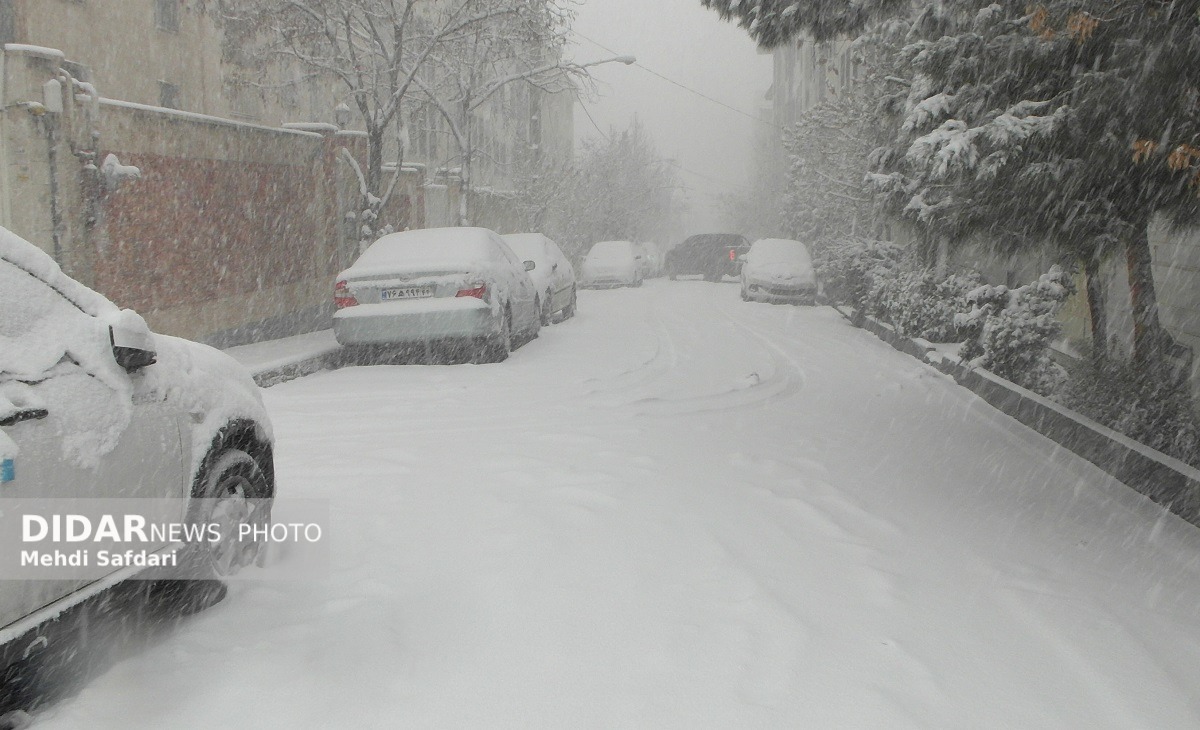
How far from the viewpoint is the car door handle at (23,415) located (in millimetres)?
2846

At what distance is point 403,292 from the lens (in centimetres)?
1109

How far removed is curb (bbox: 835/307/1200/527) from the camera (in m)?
5.99

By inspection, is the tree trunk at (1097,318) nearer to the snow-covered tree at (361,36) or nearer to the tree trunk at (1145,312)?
the tree trunk at (1145,312)

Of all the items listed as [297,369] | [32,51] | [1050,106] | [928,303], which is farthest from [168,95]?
[1050,106]

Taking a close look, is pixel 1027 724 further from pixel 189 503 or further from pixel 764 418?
pixel 764 418

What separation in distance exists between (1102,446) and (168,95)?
22.2m

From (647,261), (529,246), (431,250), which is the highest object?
(431,250)

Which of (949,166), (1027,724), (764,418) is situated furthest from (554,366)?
(1027,724)

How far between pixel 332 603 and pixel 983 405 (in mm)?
7388

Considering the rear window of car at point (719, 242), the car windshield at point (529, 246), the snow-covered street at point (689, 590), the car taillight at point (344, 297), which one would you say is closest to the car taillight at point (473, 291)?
the car taillight at point (344, 297)

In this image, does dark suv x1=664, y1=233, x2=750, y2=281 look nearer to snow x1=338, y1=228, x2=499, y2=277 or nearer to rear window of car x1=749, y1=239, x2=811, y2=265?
rear window of car x1=749, y1=239, x2=811, y2=265

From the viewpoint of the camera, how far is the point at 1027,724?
3.26 meters

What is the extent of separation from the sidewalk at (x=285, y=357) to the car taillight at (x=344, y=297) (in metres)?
0.73

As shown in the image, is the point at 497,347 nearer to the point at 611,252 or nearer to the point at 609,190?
→ the point at 611,252
